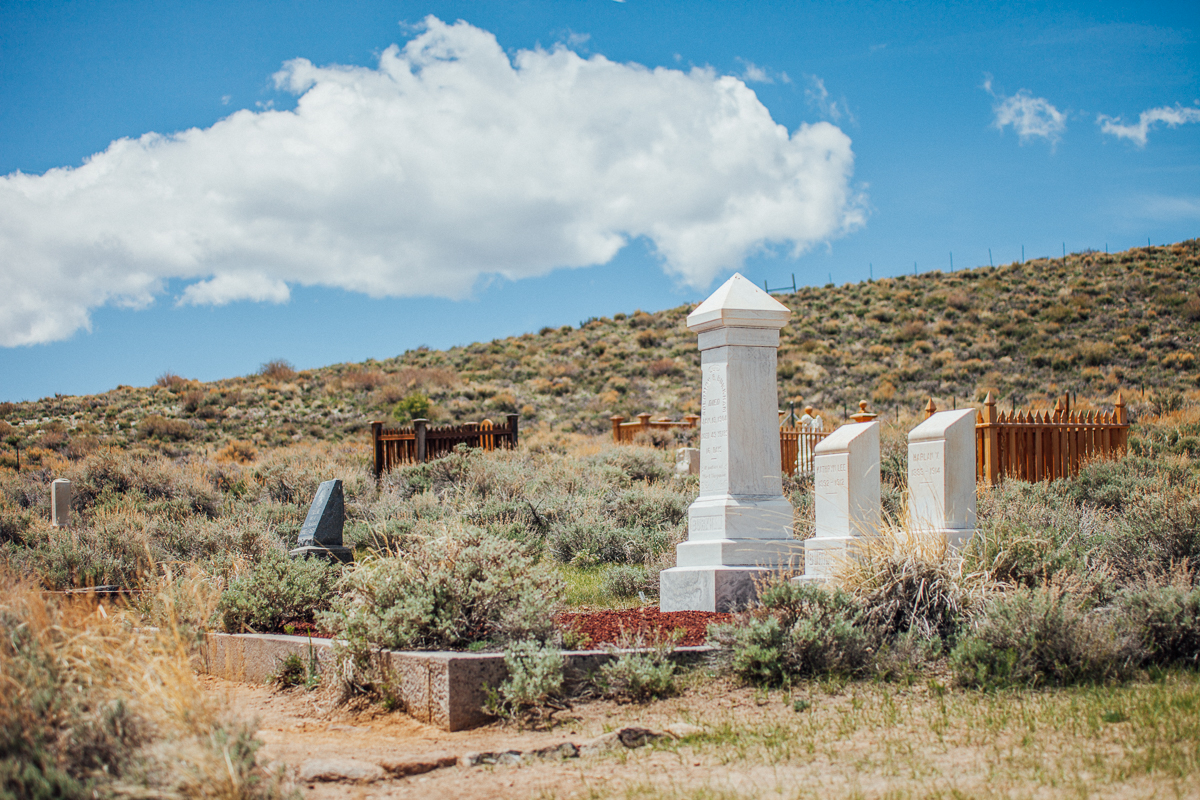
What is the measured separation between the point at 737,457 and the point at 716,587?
1.24m

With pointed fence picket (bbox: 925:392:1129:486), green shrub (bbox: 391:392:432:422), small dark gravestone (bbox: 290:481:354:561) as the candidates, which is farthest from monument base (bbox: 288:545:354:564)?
green shrub (bbox: 391:392:432:422)

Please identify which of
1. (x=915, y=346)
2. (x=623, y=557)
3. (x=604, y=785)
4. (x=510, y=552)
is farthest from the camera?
(x=915, y=346)

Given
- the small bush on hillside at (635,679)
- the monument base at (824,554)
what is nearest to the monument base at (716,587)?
the monument base at (824,554)

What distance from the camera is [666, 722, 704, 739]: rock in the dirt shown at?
4.74 meters

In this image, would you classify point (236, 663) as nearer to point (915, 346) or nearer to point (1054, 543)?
point (1054, 543)

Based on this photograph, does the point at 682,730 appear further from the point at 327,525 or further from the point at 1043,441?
the point at 1043,441

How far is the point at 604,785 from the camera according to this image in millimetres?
4082

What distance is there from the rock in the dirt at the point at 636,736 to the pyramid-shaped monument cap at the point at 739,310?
4.47 metres

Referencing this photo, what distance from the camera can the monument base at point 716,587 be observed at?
7.88 m

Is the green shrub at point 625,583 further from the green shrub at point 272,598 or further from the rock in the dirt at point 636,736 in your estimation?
the rock in the dirt at point 636,736

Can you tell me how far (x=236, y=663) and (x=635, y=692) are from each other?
3.58 m

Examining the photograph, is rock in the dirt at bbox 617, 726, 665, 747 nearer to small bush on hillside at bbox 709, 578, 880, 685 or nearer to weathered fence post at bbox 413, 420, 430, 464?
small bush on hillside at bbox 709, 578, 880, 685

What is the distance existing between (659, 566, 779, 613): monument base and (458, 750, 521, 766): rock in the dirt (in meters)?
3.62

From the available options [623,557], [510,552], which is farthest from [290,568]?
[623,557]
